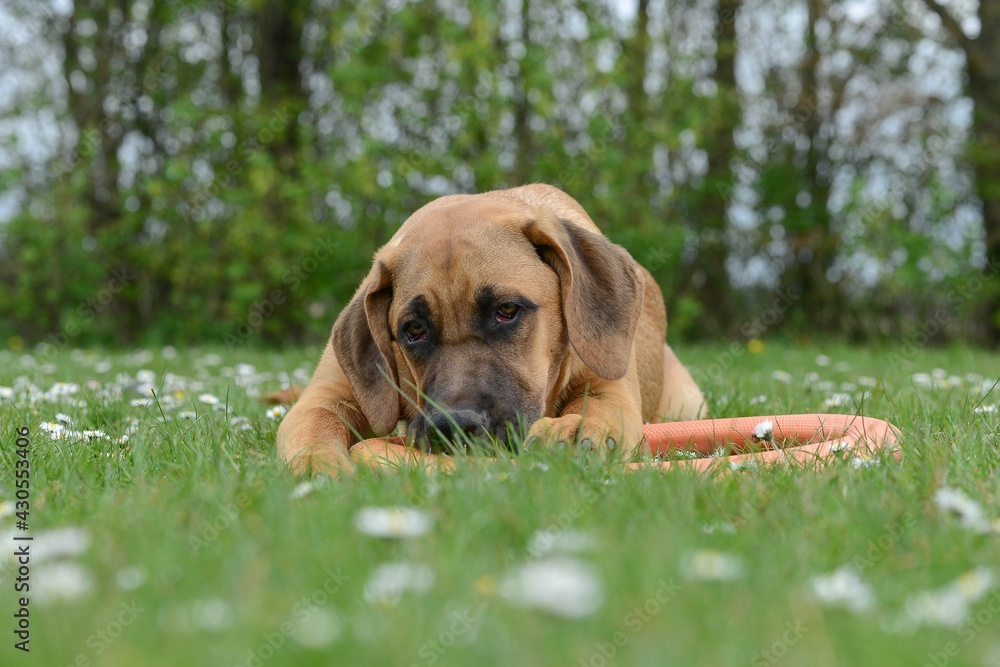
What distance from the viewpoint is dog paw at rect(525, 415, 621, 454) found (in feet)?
10.9

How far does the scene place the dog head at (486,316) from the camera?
11.9ft

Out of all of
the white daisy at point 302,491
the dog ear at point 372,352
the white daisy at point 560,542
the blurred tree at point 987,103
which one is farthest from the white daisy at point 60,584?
the blurred tree at point 987,103

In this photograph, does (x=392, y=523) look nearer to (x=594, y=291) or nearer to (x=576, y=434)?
(x=576, y=434)

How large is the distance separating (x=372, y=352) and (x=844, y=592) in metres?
2.60

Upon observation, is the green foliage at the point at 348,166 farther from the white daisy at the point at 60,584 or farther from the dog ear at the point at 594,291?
the white daisy at the point at 60,584

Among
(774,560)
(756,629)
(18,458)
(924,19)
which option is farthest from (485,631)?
(924,19)

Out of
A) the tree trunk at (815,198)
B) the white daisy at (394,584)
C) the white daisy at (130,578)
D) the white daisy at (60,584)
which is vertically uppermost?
the white daisy at (60,584)

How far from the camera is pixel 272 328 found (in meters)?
11.4

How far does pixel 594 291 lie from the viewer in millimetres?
4020

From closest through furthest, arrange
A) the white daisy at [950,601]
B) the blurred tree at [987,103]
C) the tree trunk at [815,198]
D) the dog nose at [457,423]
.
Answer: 1. the white daisy at [950,601]
2. the dog nose at [457,423]
3. the blurred tree at [987,103]
4. the tree trunk at [815,198]

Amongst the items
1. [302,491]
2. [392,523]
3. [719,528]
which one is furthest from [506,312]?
[392,523]

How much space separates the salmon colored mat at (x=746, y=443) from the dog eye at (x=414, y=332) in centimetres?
42

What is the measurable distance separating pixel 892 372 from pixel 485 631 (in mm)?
5516

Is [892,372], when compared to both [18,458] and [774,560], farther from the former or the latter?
[18,458]
